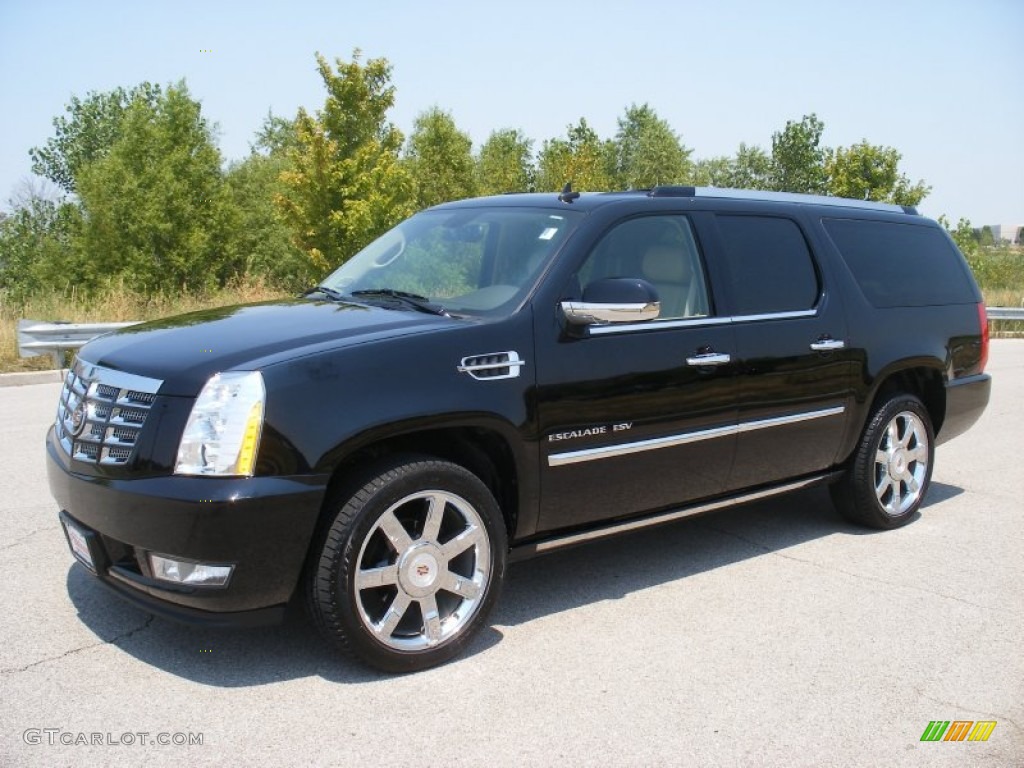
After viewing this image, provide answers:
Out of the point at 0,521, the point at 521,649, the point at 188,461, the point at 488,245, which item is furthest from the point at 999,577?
the point at 0,521

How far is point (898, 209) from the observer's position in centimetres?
609

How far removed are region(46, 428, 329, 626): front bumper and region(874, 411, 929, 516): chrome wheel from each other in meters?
3.70

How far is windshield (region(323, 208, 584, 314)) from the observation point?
4.15 meters

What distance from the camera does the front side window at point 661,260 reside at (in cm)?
436

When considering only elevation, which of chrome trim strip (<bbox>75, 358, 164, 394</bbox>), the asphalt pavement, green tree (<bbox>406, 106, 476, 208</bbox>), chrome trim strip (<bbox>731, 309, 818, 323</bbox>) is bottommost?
the asphalt pavement

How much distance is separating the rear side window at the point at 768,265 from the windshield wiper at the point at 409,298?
157 centimetres

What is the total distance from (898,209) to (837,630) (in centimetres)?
316

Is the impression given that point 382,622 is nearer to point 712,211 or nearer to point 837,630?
point 837,630

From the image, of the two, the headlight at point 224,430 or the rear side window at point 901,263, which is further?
the rear side window at point 901,263

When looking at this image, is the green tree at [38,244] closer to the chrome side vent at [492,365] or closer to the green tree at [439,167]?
the green tree at [439,167]

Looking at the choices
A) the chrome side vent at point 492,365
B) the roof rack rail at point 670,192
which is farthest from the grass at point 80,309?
the chrome side vent at point 492,365

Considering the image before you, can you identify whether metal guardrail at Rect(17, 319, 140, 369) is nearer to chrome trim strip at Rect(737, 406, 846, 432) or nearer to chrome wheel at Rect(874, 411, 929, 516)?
chrome trim strip at Rect(737, 406, 846, 432)

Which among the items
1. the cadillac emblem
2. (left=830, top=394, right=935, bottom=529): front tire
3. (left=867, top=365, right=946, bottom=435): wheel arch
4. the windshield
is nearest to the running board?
(left=830, top=394, right=935, bottom=529): front tire

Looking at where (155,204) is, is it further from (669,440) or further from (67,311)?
(669,440)
